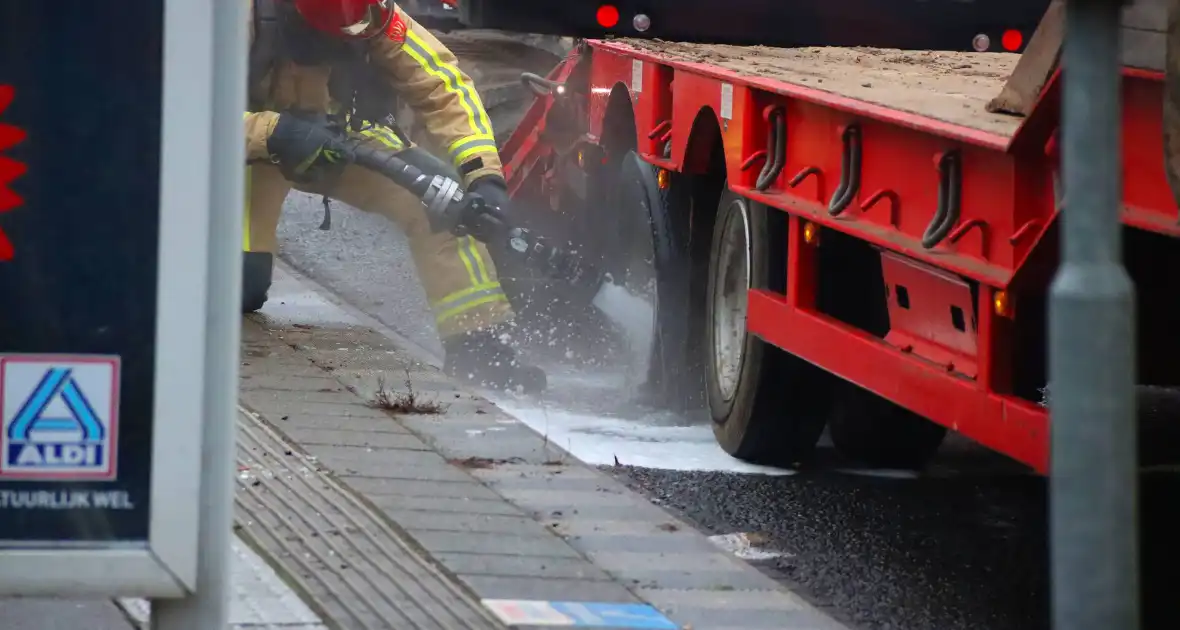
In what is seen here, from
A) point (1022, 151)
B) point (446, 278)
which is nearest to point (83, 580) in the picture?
point (1022, 151)

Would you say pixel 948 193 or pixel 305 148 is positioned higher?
pixel 948 193

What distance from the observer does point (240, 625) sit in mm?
3846

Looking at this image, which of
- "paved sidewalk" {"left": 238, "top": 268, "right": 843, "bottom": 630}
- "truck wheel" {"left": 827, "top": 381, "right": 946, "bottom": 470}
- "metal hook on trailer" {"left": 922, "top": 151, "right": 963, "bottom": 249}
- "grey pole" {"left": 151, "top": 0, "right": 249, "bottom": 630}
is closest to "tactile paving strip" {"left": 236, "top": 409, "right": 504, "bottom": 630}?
"paved sidewalk" {"left": 238, "top": 268, "right": 843, "bottom": 630}

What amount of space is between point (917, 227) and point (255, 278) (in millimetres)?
3577

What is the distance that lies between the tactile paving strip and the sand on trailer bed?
1.64 meters

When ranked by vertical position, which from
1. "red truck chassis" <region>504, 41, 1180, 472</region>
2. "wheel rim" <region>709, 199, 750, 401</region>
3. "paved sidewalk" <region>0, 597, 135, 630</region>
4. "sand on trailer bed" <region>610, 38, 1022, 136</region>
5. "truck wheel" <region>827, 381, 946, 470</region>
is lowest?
"truck wheel" <region>827, 381, 946, 470</region>

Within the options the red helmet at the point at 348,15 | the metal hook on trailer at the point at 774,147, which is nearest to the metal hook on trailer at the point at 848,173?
the metal hook on trailer at the point at 774,147

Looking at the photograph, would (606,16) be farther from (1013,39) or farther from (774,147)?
(1013,39)

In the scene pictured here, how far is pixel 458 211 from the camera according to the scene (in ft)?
24.6

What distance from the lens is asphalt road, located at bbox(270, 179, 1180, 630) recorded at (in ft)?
15.7

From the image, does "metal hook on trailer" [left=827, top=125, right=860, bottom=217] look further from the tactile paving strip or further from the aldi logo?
the aldi logo

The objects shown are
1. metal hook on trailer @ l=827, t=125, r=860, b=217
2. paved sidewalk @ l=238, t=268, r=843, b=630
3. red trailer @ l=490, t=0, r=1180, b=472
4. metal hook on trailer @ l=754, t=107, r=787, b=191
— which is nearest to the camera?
paved sidewalk @ l=238, t=268, r=843, b=630

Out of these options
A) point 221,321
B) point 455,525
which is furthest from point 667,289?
point 221,321

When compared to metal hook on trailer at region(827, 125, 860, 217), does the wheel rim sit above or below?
below
